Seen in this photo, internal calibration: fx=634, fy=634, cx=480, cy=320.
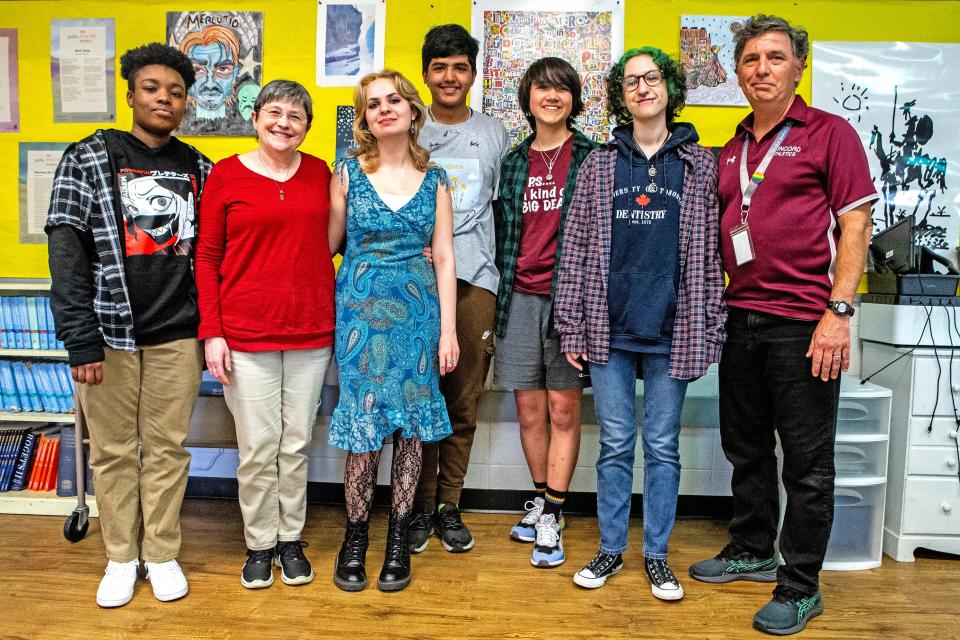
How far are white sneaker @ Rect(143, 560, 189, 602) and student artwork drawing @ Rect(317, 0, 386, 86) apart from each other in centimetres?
209

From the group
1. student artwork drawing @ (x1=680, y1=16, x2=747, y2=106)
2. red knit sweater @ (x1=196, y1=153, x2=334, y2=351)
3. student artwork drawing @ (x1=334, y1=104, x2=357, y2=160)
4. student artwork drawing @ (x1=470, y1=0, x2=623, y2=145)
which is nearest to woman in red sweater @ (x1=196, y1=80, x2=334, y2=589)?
red knit sweater @ (x1=196, y1=153, x2=334, y2=351)

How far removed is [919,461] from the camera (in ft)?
7.77

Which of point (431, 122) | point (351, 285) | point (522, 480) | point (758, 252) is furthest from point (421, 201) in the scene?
point (522, 480)

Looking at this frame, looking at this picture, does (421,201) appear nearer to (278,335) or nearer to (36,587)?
(278,335)

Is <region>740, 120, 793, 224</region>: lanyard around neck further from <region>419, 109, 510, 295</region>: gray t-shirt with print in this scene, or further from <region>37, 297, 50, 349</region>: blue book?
<region>37, 297, 50, 349</region>: blue book

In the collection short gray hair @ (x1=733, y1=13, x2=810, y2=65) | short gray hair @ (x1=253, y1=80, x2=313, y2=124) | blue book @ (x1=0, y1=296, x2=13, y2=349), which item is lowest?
blue book @ (x1=0, y1=296, x2=13, y2=349)

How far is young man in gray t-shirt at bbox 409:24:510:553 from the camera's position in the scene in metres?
2.25

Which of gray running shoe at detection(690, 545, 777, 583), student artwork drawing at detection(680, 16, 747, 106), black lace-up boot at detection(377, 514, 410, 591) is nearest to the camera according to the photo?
black lace-up boot at detection(377, 514, 410, 591)

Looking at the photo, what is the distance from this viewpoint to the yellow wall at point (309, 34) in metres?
2.78

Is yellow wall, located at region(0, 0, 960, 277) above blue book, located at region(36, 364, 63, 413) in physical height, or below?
above

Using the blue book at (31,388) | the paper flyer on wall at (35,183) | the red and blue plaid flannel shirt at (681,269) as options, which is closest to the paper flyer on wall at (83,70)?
the paper flyer on wall at (35,183)

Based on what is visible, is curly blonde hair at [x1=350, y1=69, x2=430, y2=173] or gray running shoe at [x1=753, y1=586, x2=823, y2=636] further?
curly blonde hair at [x1=350, y1=69, x2=430, y2=173]

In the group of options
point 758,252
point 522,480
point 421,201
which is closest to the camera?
point 758,252

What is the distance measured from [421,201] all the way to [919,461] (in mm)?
2069
